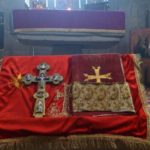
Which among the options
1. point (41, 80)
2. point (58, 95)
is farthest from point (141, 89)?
point (41, 80)

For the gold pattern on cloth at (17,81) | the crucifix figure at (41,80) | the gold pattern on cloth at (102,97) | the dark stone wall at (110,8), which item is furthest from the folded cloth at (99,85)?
the dark stone wall at (110,8)

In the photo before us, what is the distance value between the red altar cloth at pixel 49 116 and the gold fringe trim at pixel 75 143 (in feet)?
0.10

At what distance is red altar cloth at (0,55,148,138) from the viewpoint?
171cm

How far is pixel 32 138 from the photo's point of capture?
1692 mm

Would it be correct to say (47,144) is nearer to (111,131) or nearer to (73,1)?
(111,131)

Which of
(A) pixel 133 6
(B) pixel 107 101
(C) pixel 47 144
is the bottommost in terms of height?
(C) pixel 47 144

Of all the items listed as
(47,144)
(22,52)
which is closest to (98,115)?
(47,144)

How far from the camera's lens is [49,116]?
6.31 feet

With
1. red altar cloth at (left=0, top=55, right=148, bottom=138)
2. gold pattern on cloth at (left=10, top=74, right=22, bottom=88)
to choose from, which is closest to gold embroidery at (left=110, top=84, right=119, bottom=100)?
red altar cloth at (left=0, top=55, right=148, bottom=138)

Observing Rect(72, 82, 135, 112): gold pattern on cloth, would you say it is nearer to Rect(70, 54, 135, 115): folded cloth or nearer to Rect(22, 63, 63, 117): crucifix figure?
Rect(70, 54, 135, 115): folded cloth

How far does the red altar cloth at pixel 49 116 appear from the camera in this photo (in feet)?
5.62

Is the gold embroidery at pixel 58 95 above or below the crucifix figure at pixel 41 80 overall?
below

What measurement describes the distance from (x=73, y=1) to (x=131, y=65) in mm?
1786

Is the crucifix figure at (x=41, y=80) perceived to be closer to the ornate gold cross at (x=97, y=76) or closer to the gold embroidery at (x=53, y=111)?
the gold embroidery at (x=53, y=111)
